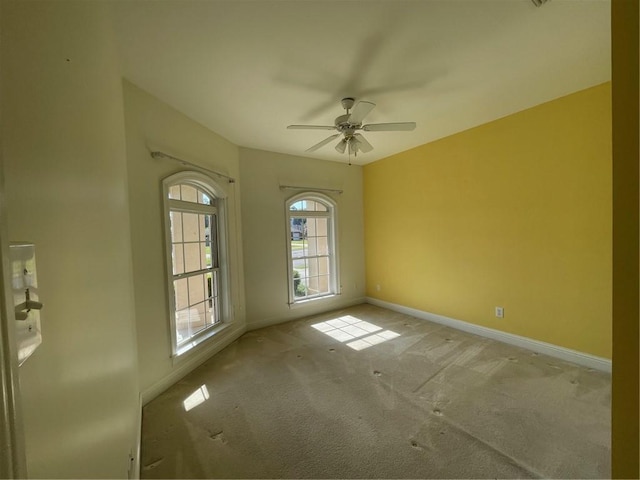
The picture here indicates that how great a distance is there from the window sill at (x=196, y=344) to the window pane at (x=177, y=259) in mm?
809

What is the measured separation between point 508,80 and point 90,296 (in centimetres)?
336

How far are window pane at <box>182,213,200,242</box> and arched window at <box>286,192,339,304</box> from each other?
4.93ft

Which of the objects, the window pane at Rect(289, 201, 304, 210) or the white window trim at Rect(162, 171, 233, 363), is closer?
the white window trim at Rect(162, 171, 233, 363)

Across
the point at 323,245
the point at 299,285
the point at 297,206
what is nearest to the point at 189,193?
the point at 297,206

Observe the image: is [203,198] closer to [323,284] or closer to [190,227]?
[190,227]

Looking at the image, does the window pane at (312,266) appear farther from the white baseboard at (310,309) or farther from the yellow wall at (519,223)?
the yellow wall at (519,223)

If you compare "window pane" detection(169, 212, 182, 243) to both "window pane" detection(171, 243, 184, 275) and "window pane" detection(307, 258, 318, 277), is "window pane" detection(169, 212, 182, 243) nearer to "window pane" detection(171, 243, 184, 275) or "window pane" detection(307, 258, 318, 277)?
"window pane" detection(171, 243, 184, 275)

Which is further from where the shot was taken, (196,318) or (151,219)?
(196,318)

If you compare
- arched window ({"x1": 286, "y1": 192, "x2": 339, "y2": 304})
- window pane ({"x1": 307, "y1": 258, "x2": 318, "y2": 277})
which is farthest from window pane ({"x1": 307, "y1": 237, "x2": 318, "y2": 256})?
window pane ({"x1": 307, "y1": 258, "x2": 318, "y2": 277})

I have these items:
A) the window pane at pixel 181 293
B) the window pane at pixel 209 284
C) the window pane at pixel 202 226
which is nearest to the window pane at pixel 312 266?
the window pane at pixel 209 284

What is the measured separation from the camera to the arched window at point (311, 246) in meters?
4.35

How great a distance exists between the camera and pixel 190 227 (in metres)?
2.97

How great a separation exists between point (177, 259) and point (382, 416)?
247cm

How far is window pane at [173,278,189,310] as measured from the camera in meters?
2.72
